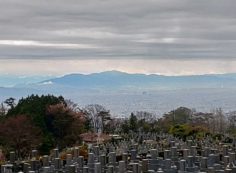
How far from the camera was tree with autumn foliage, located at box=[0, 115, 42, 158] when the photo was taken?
2589 centimetres

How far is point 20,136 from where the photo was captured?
26.0 metres

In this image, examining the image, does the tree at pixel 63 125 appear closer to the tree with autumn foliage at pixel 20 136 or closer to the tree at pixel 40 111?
the tree at pixel 40 111

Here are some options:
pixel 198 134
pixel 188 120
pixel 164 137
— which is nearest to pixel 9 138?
pixel 164 137

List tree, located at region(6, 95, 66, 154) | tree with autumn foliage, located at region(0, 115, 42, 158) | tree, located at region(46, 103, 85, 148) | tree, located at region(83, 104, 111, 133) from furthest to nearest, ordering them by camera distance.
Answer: tree, located at region(83, 104, 111, 133) → tree, located at region(46, 103, 85, 148) → tree, located at region(6, 95, 66, 154) → tree with autumn foliage, located at region(0, 115, 42, 158)

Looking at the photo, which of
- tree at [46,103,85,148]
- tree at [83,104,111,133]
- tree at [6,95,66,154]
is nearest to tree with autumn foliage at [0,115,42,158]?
tree at [6,95,66,154]

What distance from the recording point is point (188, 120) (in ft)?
168

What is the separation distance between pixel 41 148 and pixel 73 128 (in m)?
3.88

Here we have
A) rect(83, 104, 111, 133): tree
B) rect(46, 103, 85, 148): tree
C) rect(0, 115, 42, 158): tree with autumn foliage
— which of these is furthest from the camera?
rect(83, 104, 111, 133): tree

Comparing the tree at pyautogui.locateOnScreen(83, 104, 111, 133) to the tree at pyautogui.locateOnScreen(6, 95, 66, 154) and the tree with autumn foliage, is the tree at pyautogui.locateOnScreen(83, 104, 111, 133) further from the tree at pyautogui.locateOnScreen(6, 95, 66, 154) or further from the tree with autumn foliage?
the tree with autumn foliage

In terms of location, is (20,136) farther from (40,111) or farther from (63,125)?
(40,111)

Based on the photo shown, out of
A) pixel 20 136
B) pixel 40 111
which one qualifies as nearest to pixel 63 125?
pixel 40 111

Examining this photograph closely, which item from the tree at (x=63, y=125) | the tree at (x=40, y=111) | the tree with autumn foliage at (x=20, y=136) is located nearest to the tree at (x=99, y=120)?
the tree at (x=40, y=111)

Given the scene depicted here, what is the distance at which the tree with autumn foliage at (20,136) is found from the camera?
2589cm

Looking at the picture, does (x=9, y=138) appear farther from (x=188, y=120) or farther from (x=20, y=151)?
(x=188, y=120)
